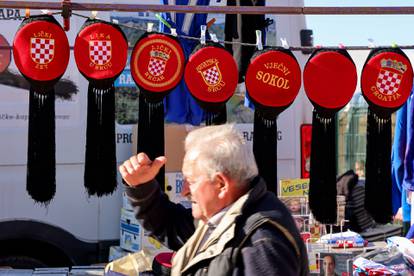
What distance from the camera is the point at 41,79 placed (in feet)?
10.1

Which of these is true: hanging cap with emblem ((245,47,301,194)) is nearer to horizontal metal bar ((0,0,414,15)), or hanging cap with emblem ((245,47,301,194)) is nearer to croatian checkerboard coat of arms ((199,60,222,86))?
croatian checkerboard coat of arms ((199,60,222,86))

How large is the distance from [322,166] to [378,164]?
0.93 feet

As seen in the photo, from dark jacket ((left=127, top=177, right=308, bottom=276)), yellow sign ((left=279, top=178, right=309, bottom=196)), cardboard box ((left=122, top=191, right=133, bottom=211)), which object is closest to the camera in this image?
dark jacket ((left=127, top=177, right=308, bottom=276))

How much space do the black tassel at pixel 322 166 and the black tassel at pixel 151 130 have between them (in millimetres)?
733

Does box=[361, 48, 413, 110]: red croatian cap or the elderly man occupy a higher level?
box=[361, 48, 413, 110]: red croatian cap

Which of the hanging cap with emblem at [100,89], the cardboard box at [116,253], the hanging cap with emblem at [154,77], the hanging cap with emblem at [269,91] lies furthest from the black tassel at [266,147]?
the cardboard box at [116,253]

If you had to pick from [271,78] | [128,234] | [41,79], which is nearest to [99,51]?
[41,79]

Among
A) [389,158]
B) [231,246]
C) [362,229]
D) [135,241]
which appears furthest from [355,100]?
[231,246]

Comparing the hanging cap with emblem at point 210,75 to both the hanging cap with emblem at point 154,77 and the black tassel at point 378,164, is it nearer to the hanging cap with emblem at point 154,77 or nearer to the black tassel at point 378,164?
the hanging cap with emblem at point 154,77

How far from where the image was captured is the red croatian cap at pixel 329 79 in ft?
11.0

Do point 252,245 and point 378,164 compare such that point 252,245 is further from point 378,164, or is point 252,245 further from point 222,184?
point 378,164

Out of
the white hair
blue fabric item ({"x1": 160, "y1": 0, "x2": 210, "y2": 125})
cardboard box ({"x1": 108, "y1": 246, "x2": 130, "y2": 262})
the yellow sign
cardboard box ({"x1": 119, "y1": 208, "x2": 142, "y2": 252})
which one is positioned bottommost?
cardboard box ({"x1": 108, "y1": 246, "x2": 130, "y2": 262})

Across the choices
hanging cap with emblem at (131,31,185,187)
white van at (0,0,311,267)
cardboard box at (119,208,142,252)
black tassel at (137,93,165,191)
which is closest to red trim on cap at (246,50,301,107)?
hanging cap with emblem at (131,31,185,187)

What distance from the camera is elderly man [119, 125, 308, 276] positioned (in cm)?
189
